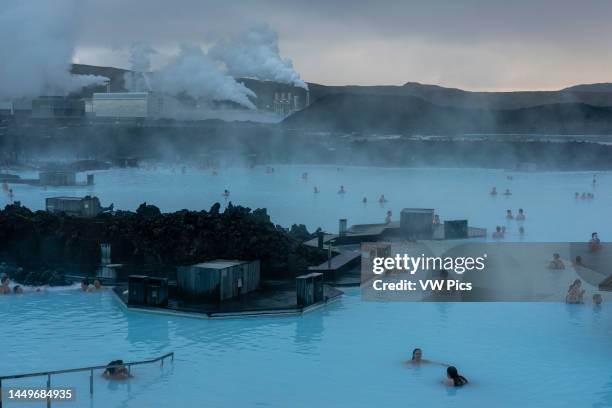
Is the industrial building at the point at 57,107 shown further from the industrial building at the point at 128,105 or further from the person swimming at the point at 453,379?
the person swimming at the point at 453,379

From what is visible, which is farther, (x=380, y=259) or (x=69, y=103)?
(x=69, y=103)

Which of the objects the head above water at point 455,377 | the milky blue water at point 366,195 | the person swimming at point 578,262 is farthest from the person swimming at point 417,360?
the milky blue water at point 366,195

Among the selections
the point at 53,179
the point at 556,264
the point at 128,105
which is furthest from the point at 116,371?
the point at 128,105

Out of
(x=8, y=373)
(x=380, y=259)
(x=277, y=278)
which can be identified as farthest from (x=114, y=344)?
(x=380, y=259)

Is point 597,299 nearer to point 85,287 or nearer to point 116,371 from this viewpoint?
point 116,371

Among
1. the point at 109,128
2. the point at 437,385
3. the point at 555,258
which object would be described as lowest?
the point at 437,385

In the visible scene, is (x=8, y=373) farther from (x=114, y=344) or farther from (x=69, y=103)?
(x=69, y=103)

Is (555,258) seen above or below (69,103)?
below
